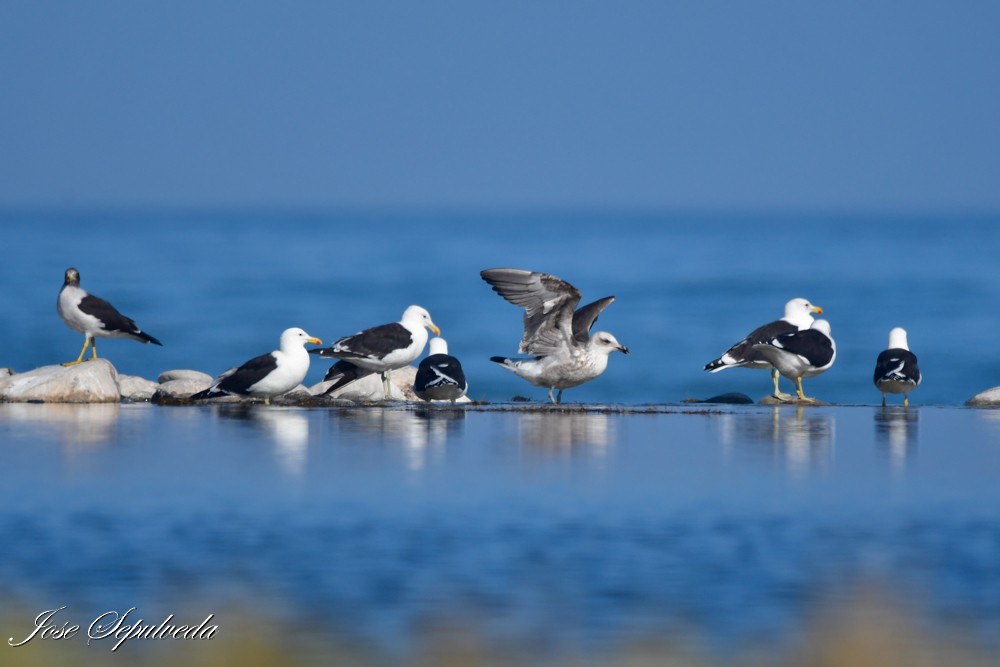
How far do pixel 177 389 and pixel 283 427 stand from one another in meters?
3.49

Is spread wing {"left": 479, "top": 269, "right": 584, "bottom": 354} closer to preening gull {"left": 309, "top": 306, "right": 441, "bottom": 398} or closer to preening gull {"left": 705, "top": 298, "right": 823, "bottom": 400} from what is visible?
→ preening gull {"left": 309, "top": 306, "right": 441, "bottom": 398}

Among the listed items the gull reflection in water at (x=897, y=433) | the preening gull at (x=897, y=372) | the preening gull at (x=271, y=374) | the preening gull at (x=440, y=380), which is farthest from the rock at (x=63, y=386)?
the preening gull at (x=897, y=372)

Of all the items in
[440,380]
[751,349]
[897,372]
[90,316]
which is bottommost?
[440,380]

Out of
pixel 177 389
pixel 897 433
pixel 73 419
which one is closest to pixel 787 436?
pixel 897 433

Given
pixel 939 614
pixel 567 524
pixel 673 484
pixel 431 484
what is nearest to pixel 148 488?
pixel 431 484

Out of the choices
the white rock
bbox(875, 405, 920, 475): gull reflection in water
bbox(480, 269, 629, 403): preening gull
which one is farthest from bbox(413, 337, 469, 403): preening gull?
bbox(875, 405, 920, 475): gull reflection in water

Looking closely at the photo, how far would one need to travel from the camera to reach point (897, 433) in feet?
46.9

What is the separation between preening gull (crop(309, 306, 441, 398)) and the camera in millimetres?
16562

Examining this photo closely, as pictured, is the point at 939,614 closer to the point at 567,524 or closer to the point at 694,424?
the point at 567,524

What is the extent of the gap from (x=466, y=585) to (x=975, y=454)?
21.0ft

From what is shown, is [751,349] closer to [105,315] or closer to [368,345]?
[368,345]

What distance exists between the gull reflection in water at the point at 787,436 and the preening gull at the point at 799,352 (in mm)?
824

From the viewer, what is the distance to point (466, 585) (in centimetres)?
735

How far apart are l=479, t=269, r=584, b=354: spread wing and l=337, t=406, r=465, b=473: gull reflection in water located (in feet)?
3.62
